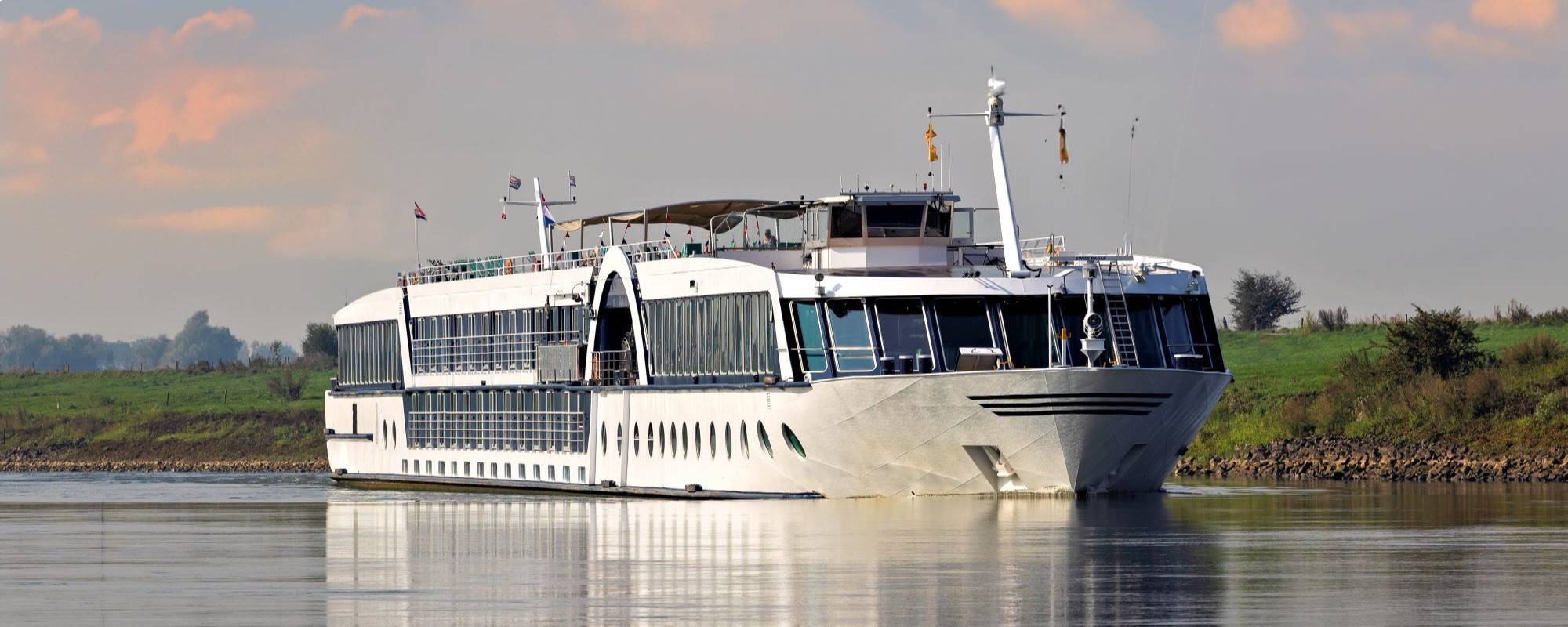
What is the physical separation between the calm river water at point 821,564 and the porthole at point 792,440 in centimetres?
136

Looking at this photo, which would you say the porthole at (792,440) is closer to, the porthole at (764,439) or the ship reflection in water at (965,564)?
the porthole at (764,439)

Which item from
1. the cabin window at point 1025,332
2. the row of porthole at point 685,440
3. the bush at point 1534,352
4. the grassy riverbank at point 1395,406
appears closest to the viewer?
the cabin window at point 1025,332

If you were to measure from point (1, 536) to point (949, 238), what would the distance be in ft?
74.6

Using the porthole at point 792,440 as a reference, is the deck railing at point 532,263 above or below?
above

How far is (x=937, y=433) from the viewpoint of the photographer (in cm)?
4725

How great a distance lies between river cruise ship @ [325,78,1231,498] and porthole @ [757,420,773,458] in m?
0.04

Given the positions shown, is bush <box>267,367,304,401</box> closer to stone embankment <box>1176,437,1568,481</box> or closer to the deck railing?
the deck railing

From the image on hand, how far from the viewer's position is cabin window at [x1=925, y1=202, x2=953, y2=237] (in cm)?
5488

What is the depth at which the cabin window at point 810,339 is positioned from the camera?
4972 centimetres

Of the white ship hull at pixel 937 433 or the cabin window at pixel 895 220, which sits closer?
the white ship hull at pixel 937 433

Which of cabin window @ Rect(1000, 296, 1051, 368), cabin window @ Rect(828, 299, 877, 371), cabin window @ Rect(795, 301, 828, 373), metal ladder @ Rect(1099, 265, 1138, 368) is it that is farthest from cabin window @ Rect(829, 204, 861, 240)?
metal ladder @ Rect(1099, 265, 1138, 368)

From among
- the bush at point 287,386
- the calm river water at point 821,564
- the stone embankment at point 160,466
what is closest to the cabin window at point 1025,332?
the calm river water at point 821,564

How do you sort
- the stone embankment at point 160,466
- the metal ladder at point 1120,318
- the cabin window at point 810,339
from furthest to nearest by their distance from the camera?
1. the stone embankment at point 160,466
2. the metal ladder at point 1120,318
3. the cabin window at point 810,339

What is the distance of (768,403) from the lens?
5122 centimetres
